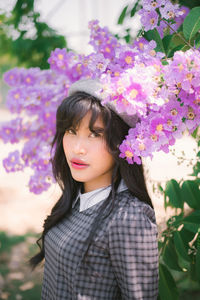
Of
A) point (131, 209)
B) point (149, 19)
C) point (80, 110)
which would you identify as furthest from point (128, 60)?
point (131, 209)

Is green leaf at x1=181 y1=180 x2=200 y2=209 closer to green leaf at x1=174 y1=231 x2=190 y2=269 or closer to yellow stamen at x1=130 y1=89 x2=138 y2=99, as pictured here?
green leaf at x1=174 y1=231 x2=190 y2=269

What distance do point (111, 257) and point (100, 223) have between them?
0.14 metres

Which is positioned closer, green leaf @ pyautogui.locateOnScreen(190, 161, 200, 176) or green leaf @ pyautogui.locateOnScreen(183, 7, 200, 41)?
green leaf @ pyautogui.locateOnScreen(183, 7, 200, 41)

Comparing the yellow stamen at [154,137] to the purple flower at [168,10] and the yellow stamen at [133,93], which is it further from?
the purple flower at [168,10]

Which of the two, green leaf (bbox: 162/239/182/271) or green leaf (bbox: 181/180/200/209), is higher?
green leaf (bbox: 181/180/200/209)

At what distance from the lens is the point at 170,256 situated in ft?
4.75

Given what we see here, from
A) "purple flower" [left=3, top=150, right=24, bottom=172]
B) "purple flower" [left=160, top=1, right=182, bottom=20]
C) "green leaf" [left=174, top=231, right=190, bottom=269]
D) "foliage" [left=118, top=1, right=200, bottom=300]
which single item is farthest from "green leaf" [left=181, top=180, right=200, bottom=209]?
"purple flower" [left=3, top=150, right=24, bottom=172]

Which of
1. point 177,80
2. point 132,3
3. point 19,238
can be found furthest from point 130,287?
point 19,238

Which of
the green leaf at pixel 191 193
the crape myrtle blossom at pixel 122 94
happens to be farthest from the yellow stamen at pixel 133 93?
the green leaf at pixel 191 193

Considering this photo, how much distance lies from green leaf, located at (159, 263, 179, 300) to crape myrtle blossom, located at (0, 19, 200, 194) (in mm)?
572

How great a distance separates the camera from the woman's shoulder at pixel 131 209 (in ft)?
3.93

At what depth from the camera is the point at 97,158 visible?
1.30m

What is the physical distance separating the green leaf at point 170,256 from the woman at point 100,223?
237 mm

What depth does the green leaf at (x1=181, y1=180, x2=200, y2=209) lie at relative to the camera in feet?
4.62
